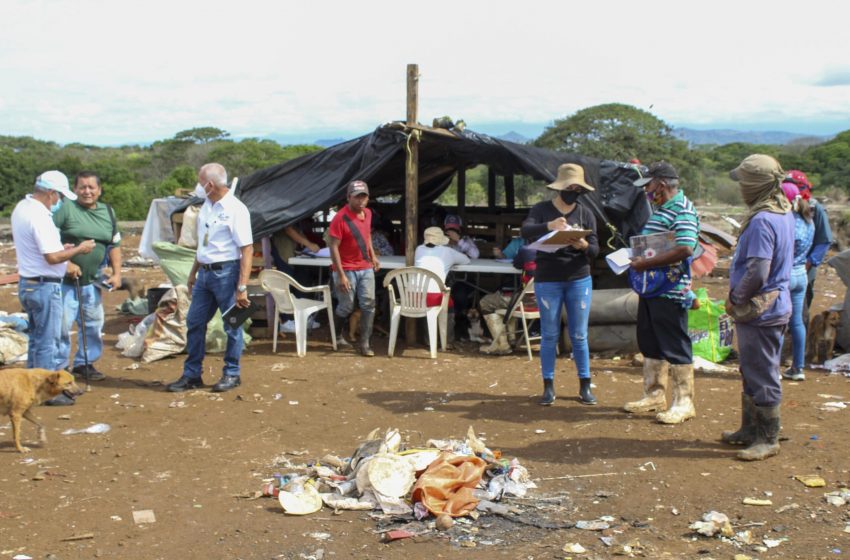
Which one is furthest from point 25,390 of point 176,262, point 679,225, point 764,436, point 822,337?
point 822,337

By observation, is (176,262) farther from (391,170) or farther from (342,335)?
(391,170)

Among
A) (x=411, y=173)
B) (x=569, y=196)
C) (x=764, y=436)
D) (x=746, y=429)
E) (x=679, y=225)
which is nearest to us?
(x=764, y=436)

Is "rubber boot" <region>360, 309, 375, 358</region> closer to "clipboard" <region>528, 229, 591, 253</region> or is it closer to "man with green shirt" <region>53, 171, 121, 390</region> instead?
"man with green shirt" <region>53, 171, 121, 390</region>

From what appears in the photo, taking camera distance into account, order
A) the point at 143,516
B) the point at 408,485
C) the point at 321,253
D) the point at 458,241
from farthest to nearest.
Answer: the point at 458,241 → the point at 321,253 → the point at 408,485 → the point at 143,516

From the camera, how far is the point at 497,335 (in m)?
9.05

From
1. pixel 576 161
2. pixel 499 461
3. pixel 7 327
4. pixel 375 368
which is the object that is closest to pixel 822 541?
pixel 499 461

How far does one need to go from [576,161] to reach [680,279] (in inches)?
132

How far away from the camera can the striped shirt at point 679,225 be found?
5996 mm

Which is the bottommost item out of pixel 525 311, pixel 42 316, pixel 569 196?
pixel 525 311

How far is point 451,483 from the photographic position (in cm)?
487

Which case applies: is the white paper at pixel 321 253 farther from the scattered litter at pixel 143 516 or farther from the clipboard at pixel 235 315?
the scattered litter at pixel 143 516

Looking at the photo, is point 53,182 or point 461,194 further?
point 461,194

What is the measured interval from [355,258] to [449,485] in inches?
169

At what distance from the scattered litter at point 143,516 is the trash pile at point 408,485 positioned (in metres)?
0.63
